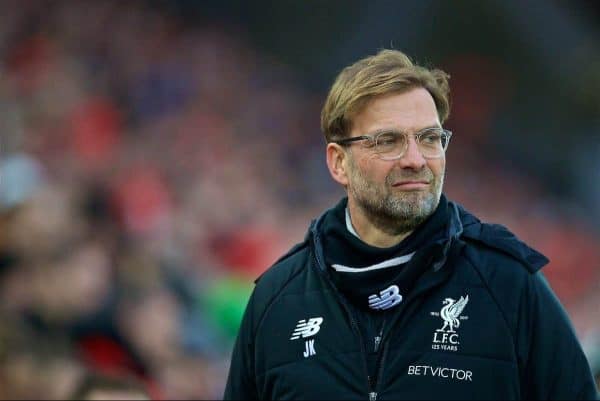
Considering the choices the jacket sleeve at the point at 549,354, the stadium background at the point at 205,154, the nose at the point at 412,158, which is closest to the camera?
the jacket sleeve at the point at 549,354

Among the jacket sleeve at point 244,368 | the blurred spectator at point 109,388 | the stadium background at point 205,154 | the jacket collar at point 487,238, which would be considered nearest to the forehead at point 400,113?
the jacket collar at point 487,238

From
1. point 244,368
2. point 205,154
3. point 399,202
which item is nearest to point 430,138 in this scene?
point 399,202

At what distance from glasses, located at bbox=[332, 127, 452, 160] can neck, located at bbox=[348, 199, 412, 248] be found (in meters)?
0.18

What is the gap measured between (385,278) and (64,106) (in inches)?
125

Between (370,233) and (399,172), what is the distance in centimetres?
19

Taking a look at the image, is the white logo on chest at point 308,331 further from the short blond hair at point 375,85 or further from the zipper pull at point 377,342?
the short blond hair at point 375,85

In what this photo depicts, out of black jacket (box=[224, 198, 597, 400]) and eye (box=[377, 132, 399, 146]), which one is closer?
black jacket (box=[224, 198, 597, 400])

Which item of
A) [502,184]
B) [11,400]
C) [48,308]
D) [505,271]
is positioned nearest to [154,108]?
[48,308]

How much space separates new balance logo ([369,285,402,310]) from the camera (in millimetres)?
2164

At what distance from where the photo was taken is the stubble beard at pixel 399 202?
2217mm

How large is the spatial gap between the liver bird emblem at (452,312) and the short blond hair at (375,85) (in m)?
0.49

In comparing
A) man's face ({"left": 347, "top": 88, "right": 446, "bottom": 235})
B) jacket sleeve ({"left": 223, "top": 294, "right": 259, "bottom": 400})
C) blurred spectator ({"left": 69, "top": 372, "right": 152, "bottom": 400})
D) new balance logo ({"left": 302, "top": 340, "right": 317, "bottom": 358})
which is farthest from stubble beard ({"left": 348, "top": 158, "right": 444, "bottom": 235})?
blurred spectator ({"left": 69, "top": 372, "right": 152, "bottom": 400})

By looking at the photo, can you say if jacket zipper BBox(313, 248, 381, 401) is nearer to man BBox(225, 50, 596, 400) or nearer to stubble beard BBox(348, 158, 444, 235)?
man BBox(225, 50, 596, 400)

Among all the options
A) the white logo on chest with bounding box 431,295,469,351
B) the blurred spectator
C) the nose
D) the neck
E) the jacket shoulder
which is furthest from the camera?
the blurred spectator
